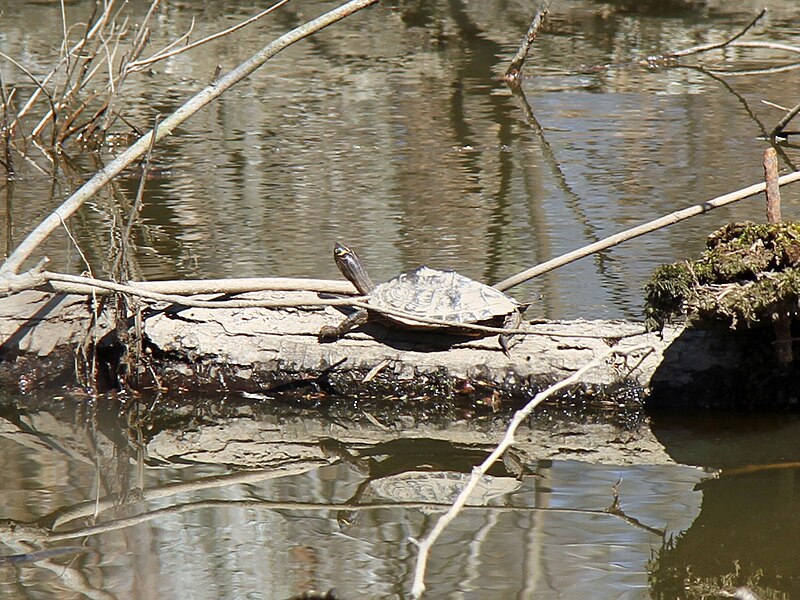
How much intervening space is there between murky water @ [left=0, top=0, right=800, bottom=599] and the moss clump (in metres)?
0.57

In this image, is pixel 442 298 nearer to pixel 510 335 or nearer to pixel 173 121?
pixel 510 335

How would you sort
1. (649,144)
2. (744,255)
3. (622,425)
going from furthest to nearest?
(649,144) < (622,425) < (744,255)

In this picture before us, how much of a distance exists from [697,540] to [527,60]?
11440 mm

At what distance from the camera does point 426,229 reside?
7781 mm

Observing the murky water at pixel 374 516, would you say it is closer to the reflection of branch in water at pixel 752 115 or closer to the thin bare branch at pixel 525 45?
the reflection of branch in water at pixel 752 115

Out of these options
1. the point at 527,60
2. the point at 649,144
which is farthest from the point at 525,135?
the point at 527,60

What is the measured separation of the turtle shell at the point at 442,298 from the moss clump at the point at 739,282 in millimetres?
884

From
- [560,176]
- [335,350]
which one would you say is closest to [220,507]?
[335,350]

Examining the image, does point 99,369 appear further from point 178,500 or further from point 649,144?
point 649,144

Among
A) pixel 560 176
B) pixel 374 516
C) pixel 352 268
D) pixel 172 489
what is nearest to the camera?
pixel 374 516

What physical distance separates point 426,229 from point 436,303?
2.60 metres

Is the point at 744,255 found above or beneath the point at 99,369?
above

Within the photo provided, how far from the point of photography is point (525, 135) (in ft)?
34.8

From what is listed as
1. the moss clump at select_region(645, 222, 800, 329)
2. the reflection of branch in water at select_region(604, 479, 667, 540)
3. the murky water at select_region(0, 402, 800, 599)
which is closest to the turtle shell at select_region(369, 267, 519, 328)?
the murky water at select_region(0, 402, 800, 599)
